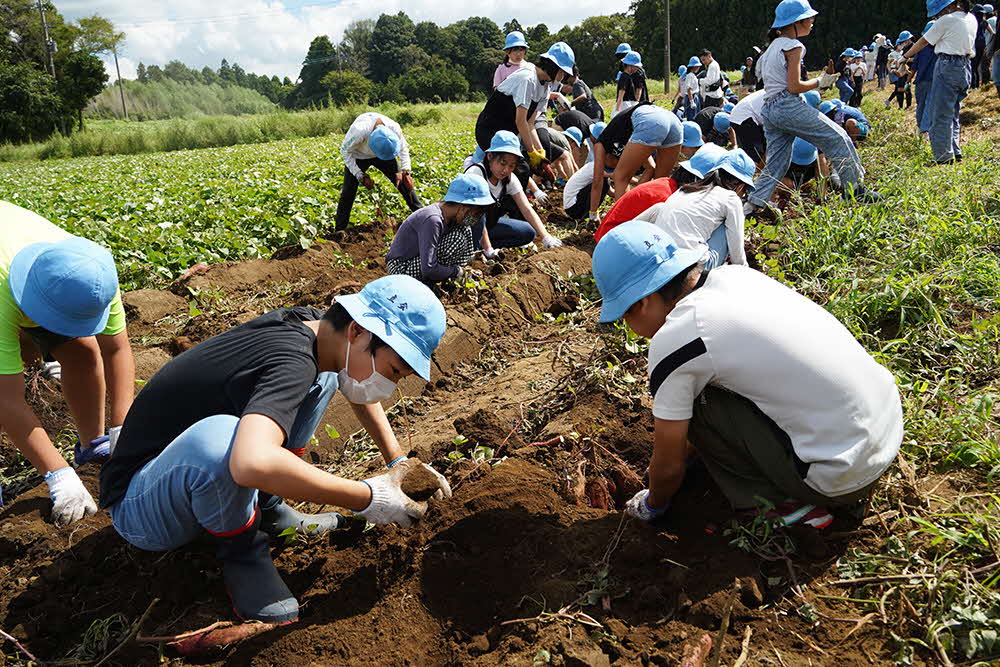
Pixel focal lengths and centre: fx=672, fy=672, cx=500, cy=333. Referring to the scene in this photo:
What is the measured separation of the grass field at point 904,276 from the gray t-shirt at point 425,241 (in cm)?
206

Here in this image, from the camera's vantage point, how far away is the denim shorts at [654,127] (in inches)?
195

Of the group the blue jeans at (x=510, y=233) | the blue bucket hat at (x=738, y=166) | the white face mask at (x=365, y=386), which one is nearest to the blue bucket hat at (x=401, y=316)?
the white face mask at (x=365, y=386)

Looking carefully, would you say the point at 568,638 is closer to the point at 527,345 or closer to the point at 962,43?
the point at 527,345

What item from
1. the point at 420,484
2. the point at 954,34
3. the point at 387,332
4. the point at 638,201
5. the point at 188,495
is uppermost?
the point at 954,34

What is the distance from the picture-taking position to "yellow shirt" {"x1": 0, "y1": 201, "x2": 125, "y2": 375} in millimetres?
2582

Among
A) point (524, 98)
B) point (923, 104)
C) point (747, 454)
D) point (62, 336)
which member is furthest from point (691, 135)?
point (62, 336)

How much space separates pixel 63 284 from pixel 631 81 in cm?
917

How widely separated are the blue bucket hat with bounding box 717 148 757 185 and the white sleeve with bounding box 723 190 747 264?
181mm

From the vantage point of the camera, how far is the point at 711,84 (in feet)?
39.0

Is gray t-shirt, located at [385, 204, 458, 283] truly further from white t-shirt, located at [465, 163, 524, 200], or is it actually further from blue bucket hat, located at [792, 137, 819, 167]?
blue bucket hat, located at [792, 137, 819, 167]

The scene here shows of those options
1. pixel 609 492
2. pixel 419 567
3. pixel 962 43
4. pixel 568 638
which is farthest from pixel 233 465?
pixel 962 43

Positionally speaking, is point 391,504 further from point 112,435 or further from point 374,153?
point 374,153

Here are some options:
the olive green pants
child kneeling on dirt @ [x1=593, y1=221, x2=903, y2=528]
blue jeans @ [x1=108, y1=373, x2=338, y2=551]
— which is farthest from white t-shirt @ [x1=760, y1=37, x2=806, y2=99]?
blue jeans @ [x1=108, y1=373, x2=338, y2=551]

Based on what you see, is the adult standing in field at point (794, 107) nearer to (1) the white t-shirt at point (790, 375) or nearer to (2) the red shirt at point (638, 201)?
(2) the red shirt at point (638, 201)
